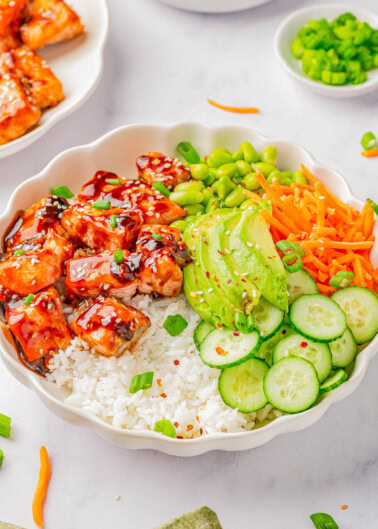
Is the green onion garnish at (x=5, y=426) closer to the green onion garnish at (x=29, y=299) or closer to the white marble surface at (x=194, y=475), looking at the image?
the white marble surface at (x=194, y=475)

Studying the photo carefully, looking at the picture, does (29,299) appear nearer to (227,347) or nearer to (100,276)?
(100,276)

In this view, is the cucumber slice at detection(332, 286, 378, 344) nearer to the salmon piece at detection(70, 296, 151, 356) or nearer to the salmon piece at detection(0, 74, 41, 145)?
the salmon piece at detection(70, 296, 151, 356)

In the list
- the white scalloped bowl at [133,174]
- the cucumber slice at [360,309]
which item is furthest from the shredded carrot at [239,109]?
the cucumber slice at [360,309]

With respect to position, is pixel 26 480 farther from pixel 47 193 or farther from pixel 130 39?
pixel 130 39

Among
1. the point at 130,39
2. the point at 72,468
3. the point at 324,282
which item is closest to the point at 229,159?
the point at 324,282

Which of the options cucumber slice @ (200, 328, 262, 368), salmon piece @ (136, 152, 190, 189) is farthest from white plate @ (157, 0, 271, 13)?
cucumber slice @ (200, 328, 262, 368)

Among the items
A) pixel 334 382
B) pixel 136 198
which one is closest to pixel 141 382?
pixel 334 382
